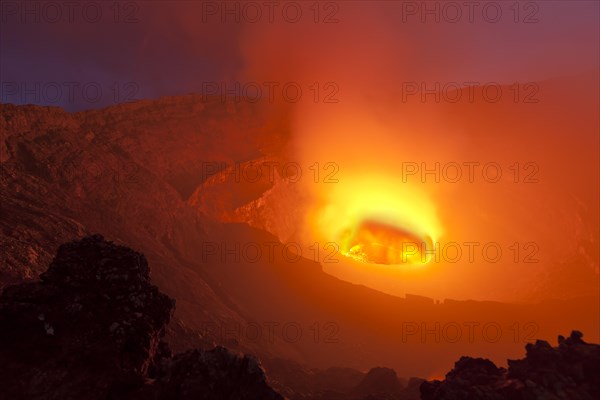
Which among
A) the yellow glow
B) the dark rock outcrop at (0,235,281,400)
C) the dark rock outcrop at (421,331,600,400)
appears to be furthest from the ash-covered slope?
the dark rock outcrop at (421,331,600,400)

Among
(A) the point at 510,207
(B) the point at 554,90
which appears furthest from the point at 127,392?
(B) the point at 554,90

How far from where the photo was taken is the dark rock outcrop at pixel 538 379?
12402mm

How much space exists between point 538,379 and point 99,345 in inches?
626

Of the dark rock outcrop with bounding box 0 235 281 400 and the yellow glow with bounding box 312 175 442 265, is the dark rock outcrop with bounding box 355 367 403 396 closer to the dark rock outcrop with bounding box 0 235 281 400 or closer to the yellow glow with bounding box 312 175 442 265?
the dark rock outcrop with bounding box 0 235 281 400

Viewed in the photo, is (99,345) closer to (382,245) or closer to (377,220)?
(377,220)

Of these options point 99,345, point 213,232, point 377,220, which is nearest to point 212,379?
point 99,345

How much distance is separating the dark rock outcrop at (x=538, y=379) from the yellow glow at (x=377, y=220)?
52.5 m

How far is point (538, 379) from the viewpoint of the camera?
42.7 feet

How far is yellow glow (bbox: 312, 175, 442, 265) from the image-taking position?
218ft

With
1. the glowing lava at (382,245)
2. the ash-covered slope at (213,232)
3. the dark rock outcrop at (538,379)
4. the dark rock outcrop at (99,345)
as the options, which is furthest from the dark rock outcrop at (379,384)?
the glowing lava at (382,245)

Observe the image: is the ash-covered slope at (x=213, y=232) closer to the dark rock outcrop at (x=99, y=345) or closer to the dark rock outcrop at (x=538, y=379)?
the dark rock outcrop at (x=99, y=345)

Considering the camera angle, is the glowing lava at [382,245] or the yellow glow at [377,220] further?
the glowing lava at [382,245]

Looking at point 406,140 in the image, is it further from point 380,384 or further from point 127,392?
point 127,392

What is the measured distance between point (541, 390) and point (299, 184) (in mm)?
57941
